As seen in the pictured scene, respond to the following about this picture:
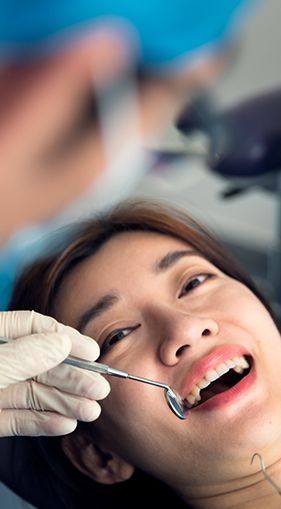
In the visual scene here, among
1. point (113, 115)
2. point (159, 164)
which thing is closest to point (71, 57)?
point (113, 115)

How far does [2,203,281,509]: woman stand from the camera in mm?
1094

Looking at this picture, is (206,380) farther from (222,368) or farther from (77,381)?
(77,381)

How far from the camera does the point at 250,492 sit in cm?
112

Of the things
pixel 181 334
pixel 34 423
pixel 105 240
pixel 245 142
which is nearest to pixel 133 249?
pixel 105 240

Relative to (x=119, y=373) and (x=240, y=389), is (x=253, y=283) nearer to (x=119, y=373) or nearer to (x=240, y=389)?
(x=240, y=389)

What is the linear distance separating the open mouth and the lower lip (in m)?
0.02

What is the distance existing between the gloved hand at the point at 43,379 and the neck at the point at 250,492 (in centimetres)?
21

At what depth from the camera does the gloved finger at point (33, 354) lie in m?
1.02

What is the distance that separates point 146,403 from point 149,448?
2.7 inches

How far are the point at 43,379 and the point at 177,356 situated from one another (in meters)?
0.19

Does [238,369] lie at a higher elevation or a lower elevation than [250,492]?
higher

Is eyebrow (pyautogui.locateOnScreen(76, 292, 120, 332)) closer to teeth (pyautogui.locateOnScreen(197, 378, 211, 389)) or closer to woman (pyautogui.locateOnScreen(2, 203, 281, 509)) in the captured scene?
woman (pyautogui.locateOnScreen(2, 203, 281, 509))

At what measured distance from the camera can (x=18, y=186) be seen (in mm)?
927

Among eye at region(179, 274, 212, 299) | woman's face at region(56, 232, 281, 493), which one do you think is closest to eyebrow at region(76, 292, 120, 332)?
woman's face at region(56, 232, 281, 493)
